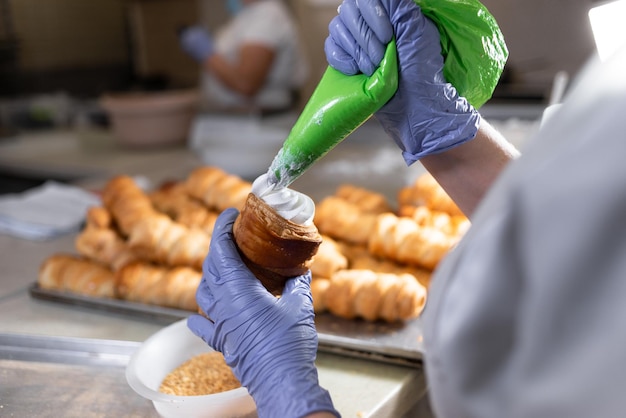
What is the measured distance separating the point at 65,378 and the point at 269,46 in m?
2.95

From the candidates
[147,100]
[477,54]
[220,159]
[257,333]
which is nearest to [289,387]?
[257,333]

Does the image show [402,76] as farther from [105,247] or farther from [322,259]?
[105,247]

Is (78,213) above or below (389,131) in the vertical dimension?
below

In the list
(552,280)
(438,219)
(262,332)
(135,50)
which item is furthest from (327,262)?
(135,50)

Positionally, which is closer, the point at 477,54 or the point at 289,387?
the point at 289,387

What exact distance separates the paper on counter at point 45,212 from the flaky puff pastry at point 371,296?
1.17 metres

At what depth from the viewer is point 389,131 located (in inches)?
48.3

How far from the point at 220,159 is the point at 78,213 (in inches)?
32.0

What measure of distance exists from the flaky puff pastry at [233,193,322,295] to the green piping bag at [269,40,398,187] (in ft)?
0.30

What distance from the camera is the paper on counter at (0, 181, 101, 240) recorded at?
2264 mm

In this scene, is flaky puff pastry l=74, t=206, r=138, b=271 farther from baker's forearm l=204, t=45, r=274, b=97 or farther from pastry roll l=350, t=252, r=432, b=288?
baker's forearm l=204, t=45, r=274, b=97

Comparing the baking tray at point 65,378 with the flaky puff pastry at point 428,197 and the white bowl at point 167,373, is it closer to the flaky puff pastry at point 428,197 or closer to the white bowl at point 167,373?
the white bowl at point 167,373

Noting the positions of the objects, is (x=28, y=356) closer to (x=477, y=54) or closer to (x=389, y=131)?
(x=389, y=131)

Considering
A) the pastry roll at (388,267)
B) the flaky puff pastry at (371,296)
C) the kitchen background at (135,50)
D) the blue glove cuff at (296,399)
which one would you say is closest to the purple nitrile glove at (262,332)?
the blue glove cuff at (296,399)
